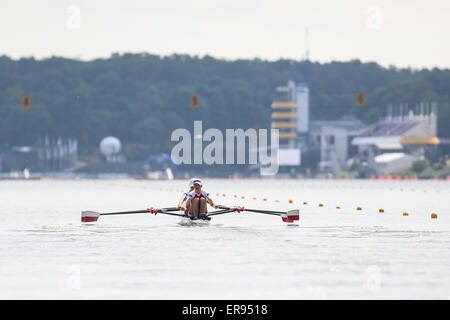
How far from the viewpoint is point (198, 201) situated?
122 ft

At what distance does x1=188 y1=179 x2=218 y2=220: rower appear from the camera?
36625mm

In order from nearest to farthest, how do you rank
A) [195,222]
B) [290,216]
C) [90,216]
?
[195,222], [90,216], [290,216]

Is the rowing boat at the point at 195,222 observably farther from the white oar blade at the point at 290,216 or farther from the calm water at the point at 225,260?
the white oar blade at the point at 290,216

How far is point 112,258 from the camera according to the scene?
2547cm

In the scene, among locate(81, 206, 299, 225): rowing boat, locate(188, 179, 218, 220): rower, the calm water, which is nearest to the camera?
the calm water

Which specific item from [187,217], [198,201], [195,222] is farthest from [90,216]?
[198,201]

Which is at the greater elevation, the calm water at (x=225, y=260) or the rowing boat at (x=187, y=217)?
the rowing boat at (x=187, y=217)

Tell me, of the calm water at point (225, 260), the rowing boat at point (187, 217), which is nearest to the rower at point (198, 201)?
the rowing boat at point (187, 217)

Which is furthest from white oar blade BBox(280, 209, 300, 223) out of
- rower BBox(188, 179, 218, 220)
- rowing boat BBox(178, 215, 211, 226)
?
rower BBox(188, 179, 218, 220)

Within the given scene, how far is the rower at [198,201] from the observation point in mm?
36625

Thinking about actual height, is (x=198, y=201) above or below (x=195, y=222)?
above

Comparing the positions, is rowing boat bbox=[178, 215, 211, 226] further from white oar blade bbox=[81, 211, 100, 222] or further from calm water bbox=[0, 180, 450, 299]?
white oar blade bbox=[81, 211, 100, 222]

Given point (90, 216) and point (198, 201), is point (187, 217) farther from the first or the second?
point (90, 216)
